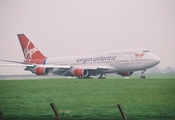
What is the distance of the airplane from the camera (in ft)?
175

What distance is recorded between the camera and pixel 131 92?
29.1 meters

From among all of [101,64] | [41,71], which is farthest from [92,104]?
[41,71]

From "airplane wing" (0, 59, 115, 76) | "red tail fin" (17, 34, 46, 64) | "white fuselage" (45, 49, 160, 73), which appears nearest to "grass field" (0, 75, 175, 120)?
"white fuselage" (45, 49, 160, 73)

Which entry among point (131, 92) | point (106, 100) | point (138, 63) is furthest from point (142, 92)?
point (138, 63)

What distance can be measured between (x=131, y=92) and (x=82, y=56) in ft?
104

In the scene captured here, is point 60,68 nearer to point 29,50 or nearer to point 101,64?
point 101,64

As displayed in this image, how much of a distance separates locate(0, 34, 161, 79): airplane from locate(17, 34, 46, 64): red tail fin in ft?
10.1

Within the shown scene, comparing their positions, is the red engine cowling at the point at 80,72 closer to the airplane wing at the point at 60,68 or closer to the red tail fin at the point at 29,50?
the airplane wing at the point at 60,68

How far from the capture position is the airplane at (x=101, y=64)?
53469 millimetres

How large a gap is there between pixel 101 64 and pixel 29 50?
50.7ft

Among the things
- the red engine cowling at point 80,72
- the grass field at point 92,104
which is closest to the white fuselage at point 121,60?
the red engine cowling at point 80,72

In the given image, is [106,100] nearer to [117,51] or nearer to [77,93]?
[77,93]

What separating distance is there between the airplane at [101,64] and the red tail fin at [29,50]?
3063 millimetres

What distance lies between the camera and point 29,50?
6812 cm
